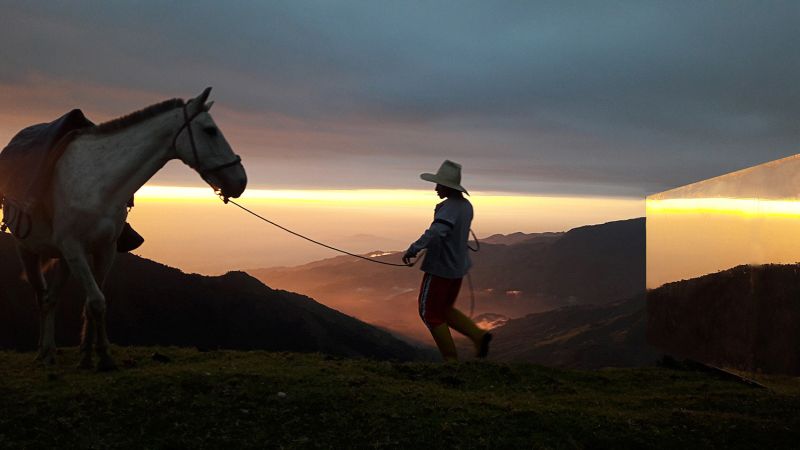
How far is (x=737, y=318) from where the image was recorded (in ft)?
31.8

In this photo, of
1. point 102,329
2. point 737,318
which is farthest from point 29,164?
point 737,318

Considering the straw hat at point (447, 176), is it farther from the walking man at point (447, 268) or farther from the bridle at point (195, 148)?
the bridle at point (195, 148)

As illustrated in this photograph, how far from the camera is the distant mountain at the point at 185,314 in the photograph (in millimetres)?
61344

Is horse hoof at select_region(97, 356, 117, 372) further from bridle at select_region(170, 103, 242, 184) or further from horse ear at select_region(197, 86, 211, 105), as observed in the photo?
horse ear at select_region(197, 86, 211, 105)

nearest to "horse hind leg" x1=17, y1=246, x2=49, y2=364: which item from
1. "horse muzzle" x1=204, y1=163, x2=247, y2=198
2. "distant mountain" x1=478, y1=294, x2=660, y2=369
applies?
"horse muzzle" x1=204, y1=163, x2=247, y2=198

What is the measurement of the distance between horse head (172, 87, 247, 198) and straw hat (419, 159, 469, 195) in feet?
9.53

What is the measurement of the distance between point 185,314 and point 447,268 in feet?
229

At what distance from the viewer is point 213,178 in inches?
312

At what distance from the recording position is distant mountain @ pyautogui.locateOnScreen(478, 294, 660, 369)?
124 meters

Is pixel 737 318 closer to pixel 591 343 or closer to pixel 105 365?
pixel 105 365

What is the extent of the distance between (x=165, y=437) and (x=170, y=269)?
258 ft

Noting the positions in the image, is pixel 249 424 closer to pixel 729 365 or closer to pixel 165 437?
pixel 165 437

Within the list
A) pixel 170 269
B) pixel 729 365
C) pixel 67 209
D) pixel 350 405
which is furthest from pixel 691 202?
pixel 170 269

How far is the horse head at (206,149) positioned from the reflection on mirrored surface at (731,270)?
6.81 metres
